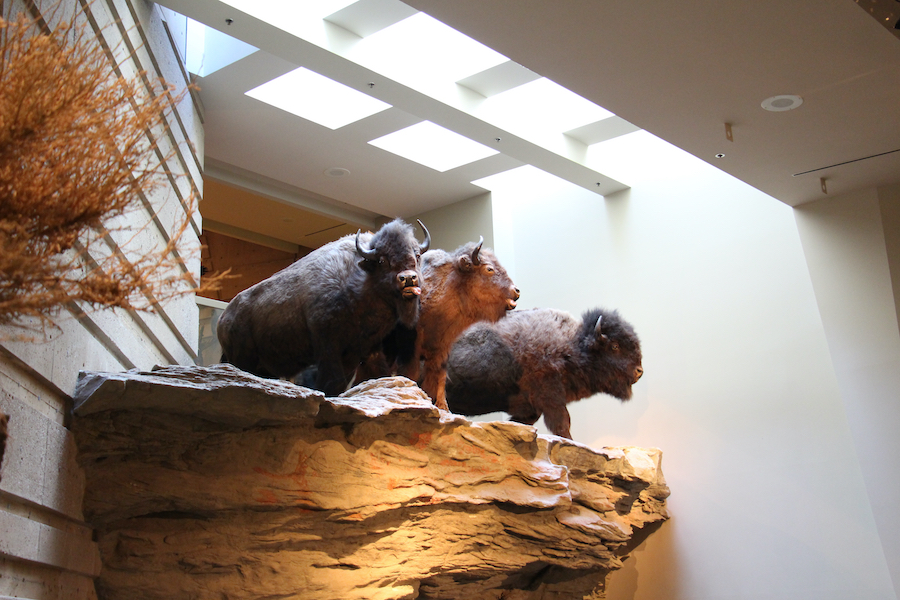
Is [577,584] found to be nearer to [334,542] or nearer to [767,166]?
[334,542]

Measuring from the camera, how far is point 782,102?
5152mm

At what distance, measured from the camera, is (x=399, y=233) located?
476 cm

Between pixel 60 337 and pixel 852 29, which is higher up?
pixel 852 29

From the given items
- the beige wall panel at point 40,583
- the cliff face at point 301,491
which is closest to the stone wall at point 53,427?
the beige wall panel at point 40,583

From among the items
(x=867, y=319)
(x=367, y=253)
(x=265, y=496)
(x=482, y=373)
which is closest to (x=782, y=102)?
(x=867, y=319)

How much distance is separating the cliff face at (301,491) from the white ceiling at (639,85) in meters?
2.31

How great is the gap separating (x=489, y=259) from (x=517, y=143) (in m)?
2.11

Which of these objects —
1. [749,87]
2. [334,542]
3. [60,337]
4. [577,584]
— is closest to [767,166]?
[749,87]

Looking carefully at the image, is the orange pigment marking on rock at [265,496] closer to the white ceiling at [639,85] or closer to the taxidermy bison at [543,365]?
the white ceiling at [639,85]

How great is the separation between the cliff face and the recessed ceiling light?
9.10 ft

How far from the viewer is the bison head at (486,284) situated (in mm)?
5344

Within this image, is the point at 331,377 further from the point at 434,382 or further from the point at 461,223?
the point at 461,223

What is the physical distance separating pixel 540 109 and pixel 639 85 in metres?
2.47

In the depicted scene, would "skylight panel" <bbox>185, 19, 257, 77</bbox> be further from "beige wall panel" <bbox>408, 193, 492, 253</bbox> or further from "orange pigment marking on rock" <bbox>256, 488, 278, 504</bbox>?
"orange pigment marking on rock" <bbox>256, 488, 278, 504</bbox>
